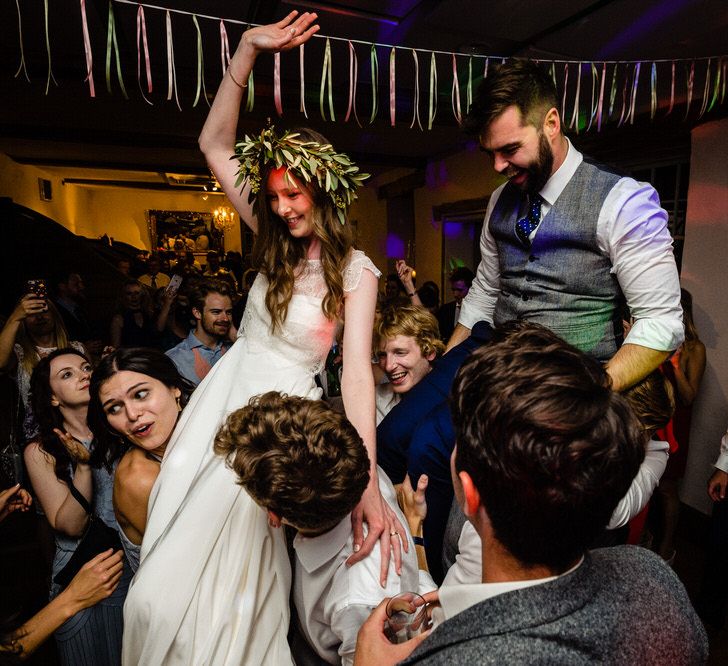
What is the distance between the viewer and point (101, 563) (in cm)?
155

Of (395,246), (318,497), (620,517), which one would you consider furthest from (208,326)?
(395,246)

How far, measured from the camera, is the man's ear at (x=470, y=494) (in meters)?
0.69

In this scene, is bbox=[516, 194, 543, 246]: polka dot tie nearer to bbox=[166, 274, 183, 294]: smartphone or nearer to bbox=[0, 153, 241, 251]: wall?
bbox=[166, 274, 183, 294]: smartphone

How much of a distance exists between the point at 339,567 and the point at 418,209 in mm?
7236

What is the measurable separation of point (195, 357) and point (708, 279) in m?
3.53

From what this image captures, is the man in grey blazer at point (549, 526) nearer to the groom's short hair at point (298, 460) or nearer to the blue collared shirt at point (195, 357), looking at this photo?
the groom's short hair at point (298, 460)

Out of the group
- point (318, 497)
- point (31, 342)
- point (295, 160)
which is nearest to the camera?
point (318, 497)

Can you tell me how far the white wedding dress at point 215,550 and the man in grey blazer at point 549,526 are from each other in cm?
70

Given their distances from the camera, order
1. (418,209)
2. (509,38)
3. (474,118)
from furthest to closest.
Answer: (418,209), (509,38), (474,118)

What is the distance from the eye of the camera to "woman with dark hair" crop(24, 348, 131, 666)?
5.29 feet

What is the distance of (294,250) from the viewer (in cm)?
158

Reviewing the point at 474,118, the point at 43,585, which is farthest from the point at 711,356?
the point at 43,585

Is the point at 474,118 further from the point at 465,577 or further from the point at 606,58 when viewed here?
the point at 606,58

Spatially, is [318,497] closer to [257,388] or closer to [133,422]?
[257,388]
